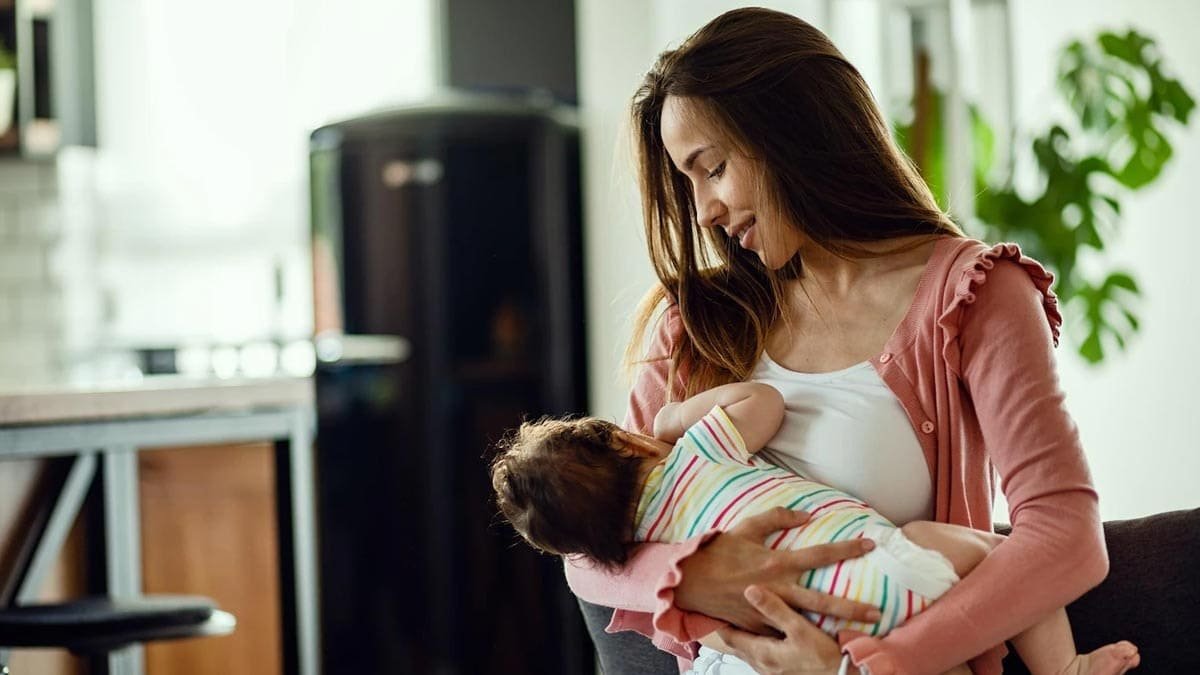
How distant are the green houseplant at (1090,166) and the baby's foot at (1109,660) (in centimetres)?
238

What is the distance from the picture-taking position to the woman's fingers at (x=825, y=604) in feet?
4.32

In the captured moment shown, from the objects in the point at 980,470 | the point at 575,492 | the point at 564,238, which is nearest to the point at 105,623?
the point at 575,492

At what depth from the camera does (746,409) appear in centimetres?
150

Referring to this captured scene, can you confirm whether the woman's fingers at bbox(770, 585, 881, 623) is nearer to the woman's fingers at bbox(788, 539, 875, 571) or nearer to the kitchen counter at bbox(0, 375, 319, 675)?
the woman's fingers at bbox(788, 539, 875, 571)

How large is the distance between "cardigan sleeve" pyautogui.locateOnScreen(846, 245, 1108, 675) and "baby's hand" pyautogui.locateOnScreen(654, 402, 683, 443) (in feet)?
1.13

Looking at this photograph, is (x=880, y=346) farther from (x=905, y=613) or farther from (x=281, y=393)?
(x=281, y=393)

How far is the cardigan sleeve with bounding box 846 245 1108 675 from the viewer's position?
129 cm

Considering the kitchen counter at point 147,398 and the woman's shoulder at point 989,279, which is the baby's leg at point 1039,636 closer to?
the woman's shoulder at point 989,279

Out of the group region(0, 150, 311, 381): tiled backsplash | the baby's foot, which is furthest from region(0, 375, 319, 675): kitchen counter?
region(0, 150, 311, 381): tiled backsplash

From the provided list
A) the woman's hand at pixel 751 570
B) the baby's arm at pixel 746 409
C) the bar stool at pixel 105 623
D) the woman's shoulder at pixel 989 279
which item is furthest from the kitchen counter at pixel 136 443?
the woman's shoulder at pixel 989 279

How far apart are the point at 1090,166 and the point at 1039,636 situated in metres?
2.62

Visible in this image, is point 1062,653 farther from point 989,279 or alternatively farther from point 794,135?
point 794,135

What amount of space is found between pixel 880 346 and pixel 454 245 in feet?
8.50

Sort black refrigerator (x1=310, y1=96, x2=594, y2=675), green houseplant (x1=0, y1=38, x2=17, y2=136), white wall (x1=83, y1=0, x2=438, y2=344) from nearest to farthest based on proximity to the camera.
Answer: black refrigerator (x1=310, y1=96, x2=594, y2=675)
green houseplant (x1=0, y1=38, x2=17, y2=136)
white wall (x1=83, y1=0, x2=438, y2=344)
